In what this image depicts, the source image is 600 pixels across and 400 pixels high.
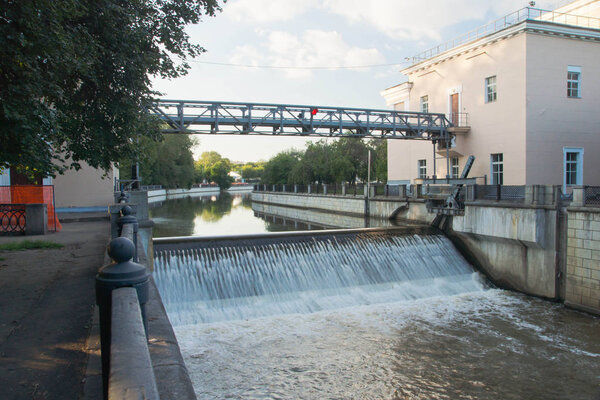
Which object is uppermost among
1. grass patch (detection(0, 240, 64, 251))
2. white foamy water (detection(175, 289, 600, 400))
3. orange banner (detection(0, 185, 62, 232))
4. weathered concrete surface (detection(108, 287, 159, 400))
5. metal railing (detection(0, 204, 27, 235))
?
orange banner (detection(0, 185, 62, 232))

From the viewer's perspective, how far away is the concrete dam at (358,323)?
745 centimetres

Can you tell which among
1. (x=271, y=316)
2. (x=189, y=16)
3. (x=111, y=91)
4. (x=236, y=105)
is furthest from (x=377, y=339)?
(x=236, y=105)

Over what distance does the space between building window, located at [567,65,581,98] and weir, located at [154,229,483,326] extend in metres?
13.6

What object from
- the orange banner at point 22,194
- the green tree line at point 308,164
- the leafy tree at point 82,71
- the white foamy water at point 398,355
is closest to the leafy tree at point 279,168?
the green tree line at point 308,164

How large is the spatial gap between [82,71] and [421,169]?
26756 millimetres

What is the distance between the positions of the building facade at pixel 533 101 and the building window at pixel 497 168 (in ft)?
0.18

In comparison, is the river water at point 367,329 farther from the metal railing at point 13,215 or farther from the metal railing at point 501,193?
the metal railing at point 13,215

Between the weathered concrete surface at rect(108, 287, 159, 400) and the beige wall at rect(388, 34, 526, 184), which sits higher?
the beige wall at rect(388, 34, 526, 184)

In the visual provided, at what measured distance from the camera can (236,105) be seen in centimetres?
2236

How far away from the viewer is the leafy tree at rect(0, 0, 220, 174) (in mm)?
5793

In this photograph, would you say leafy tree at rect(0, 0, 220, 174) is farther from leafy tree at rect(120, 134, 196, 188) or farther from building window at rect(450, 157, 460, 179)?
leafy tree at rect(120, 134, 196, 188)

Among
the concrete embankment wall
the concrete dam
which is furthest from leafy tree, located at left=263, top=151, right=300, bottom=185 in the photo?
the concrete dam

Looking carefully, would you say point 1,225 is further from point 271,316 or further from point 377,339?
point 377,339

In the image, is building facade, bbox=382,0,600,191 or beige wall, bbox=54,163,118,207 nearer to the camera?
beige wall, bbox=54,163,118,207
